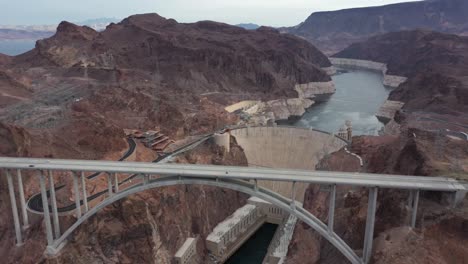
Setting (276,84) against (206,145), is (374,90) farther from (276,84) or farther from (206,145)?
(206,145)

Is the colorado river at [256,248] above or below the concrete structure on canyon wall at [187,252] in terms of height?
below

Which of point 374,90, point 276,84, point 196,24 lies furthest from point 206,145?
point 196,24

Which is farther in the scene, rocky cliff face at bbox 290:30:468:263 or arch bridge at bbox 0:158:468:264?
Answer: arch bridge at bbox 0:158:468:264

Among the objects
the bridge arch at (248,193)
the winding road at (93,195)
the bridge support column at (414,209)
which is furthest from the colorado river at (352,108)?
the bridge support column at (414,209)

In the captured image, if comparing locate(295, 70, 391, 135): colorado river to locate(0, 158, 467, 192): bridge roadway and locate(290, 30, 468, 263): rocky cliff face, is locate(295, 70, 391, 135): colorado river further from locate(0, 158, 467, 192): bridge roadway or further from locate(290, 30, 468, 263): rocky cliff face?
locate(0, 158, 467, 192): bridge roadway

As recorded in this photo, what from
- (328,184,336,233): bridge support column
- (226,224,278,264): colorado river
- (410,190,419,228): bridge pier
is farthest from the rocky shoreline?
(410,190,419,228): bridge pier

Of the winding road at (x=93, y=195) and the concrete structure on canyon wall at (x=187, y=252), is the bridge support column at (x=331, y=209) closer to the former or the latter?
the concrete structure on canyon wall at (x=187, y=252)

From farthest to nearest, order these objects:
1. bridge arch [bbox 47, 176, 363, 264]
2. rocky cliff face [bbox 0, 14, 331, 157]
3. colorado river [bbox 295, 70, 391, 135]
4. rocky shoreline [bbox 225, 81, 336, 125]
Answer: rocky shoreline [bbox 225, 81, 336, 125], colorado river [bbox 295, 70, 391, 135], rocky cliff face [bbox 0, 14, 331, 157], bridge arch [bbox 47, 176, 363, 264]
